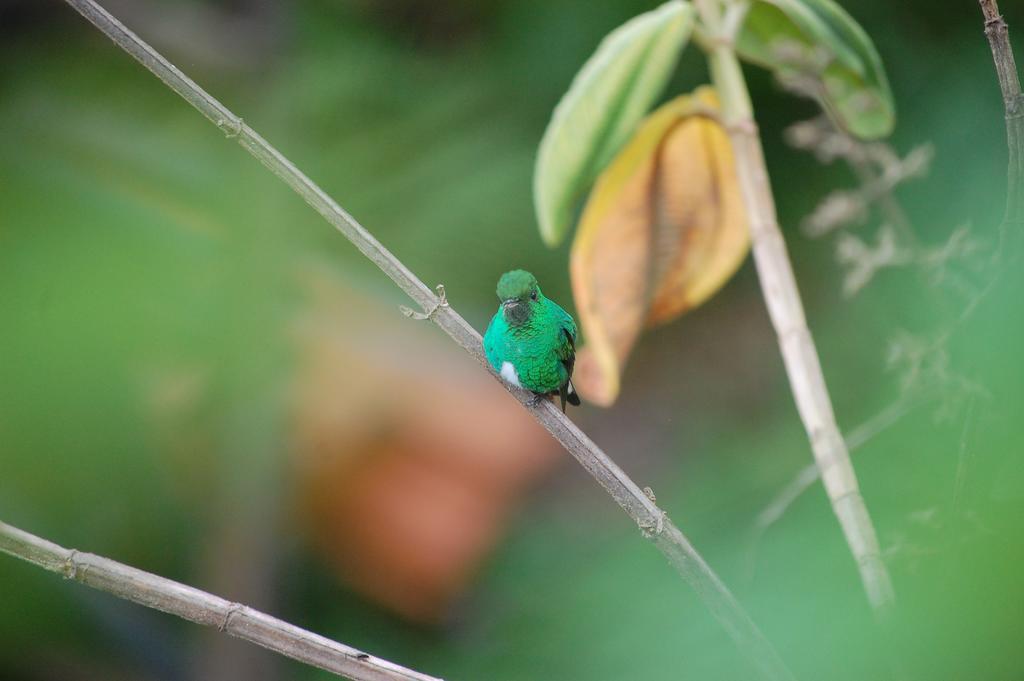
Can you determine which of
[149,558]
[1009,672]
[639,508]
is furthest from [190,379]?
[1009,672]

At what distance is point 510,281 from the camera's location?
43.3 inches

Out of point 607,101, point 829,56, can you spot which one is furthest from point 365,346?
point 829,56

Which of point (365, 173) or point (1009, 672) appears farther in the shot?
point (365, 173)

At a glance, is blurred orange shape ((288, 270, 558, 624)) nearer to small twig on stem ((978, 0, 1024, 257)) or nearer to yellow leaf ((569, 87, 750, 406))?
yellow leaf ((569, 87, 750, 406))

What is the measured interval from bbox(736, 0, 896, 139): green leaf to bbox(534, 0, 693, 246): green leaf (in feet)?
0.39

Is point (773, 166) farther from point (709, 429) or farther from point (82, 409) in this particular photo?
point (82, 409)

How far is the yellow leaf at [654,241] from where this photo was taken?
1476mm

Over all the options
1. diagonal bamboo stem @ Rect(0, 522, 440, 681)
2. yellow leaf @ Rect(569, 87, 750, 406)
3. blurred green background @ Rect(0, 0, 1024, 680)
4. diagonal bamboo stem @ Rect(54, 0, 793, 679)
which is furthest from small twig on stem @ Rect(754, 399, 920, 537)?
diagonal bamboo stem @ Rect(0, 522, 440, 681)

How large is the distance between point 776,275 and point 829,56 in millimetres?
337

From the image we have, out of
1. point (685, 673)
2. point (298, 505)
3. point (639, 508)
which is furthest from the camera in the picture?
point (298, 505)

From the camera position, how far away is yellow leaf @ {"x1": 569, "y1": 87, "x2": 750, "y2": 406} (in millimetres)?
1476

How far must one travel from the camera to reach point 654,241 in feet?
4.90

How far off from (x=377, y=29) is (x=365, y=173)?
0.22 m

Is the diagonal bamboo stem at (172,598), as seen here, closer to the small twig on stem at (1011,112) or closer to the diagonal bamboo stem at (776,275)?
the diagonal bamboo stem at (776,275)
